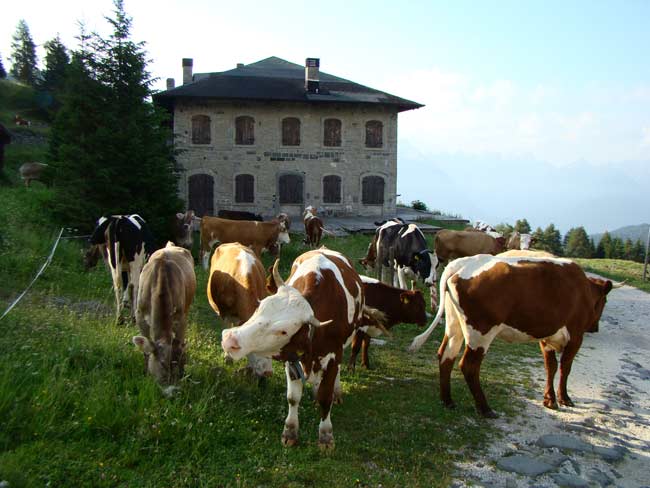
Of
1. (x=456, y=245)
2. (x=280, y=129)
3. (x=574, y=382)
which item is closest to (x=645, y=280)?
(x=456, y=245)

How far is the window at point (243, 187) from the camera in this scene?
27094 millimetres

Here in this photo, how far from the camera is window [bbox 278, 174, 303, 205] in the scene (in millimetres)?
27378

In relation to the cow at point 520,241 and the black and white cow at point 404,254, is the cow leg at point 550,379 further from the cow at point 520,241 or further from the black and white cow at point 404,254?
the cow at point 520,241

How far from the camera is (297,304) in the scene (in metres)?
4.68

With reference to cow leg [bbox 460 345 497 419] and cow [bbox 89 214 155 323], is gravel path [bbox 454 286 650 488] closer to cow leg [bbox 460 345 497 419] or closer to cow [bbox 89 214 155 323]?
cow leg [bbox 460 345 497 419]

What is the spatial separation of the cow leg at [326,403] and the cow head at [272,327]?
33.6 inches

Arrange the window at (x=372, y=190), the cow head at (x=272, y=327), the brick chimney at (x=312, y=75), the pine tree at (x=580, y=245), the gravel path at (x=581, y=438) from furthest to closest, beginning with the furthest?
the pine tree at (x=580, y=245) → the window at (x=372, y=190) → the brick chimney at (x=312, y=75) → the gravel path at (x=581, y=438) → the cow head at (x=272, y=327)

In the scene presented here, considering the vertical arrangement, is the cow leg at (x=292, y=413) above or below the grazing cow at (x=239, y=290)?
below

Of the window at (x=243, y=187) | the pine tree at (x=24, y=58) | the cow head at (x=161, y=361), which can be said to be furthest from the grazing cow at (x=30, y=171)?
the pine tree at (x=24, y=58)

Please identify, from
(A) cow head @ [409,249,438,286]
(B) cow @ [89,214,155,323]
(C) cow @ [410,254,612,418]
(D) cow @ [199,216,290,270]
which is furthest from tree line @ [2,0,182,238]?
(C) cow @ [410,254,612,418]

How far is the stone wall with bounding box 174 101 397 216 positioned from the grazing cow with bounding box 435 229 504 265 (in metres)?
12.0

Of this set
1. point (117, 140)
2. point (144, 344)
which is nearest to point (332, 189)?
point (117, 140)

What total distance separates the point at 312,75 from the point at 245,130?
15.6 feet

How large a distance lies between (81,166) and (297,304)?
1333cm
